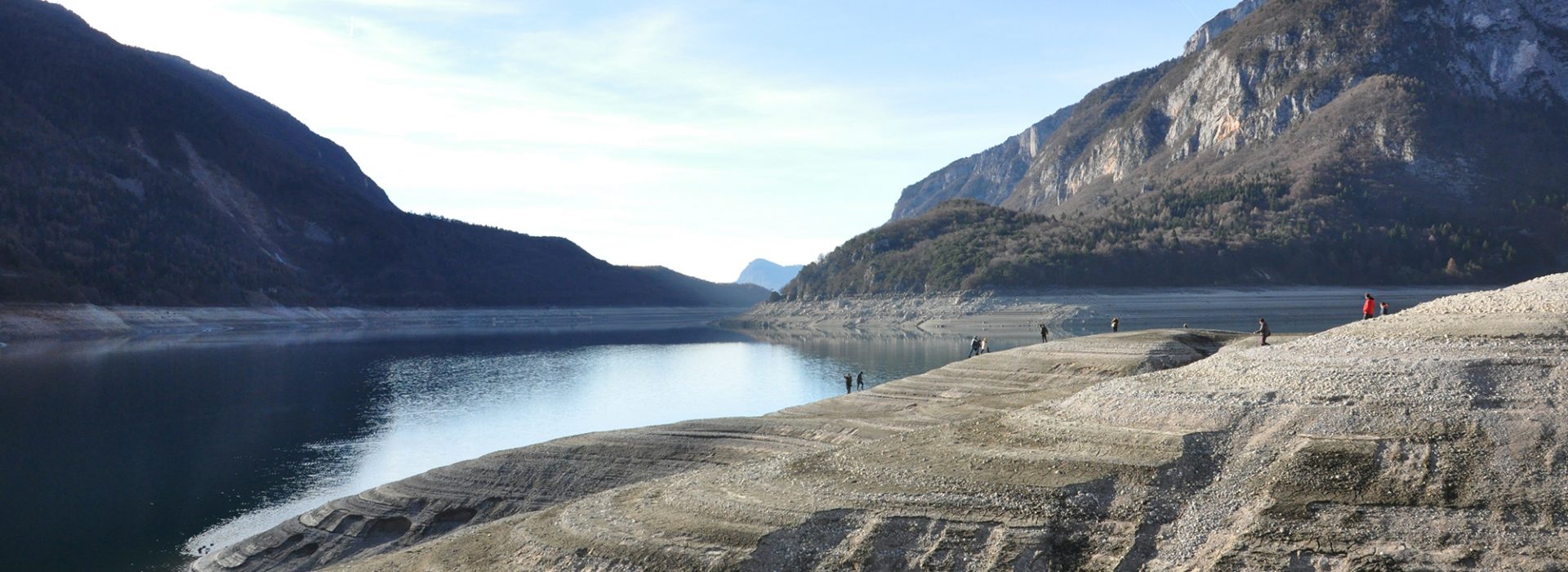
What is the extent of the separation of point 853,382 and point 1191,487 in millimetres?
44404

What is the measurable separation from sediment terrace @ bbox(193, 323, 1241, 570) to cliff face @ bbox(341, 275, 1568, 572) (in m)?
3.81

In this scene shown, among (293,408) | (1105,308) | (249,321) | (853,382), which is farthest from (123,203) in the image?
(1105,308)

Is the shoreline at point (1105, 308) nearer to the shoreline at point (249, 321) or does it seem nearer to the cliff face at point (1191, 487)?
the shoreline at point (249, 321)

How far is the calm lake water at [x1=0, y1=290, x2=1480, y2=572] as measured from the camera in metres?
28.1

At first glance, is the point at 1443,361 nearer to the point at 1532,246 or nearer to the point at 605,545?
the point at 605,545

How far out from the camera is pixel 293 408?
52.0 metres

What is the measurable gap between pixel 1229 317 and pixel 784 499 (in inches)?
4052

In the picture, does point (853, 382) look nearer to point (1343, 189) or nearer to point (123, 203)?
point (1343, 189)

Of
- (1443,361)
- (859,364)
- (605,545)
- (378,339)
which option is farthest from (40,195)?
(1443,361)

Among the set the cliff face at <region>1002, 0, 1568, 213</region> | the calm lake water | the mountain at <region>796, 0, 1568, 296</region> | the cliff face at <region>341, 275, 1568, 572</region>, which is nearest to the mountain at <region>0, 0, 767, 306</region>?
the calm lake water

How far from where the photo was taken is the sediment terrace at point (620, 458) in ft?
77.0

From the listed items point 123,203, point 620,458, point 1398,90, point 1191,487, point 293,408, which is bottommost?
point 293,408

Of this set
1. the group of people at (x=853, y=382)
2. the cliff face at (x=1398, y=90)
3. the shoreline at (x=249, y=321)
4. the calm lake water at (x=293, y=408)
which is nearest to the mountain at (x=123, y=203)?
the shoreline at (x=249, y=321)

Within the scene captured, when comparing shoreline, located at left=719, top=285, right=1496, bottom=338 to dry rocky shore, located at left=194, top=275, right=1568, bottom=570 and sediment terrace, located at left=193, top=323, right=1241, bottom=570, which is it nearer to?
sediment terrace, located at left=193, top=323, right=1241, bottom=570
